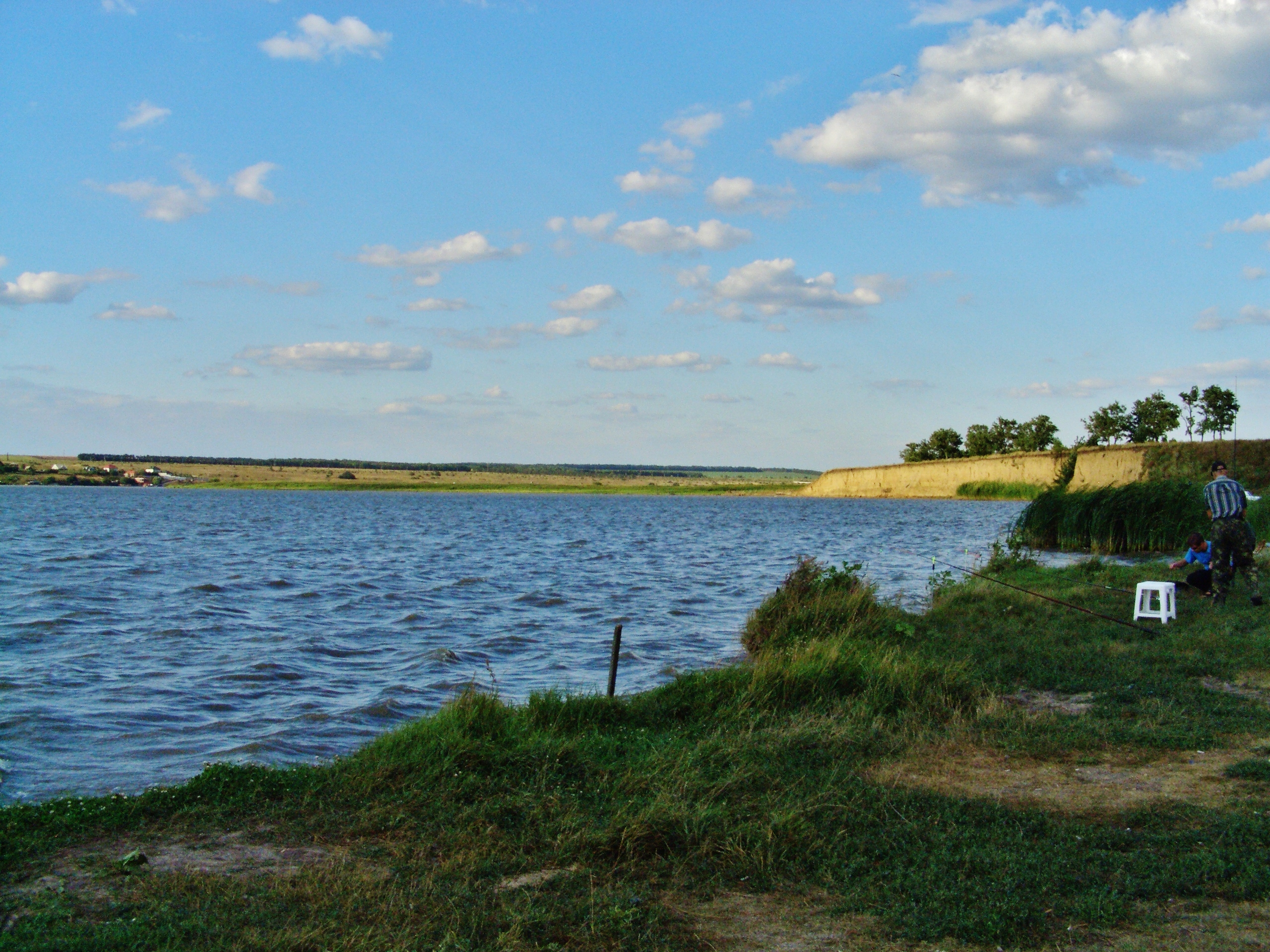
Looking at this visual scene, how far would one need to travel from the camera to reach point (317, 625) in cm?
1842

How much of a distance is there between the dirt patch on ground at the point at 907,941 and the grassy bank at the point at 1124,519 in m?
21.8

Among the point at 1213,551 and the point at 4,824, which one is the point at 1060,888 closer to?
the point at 4,824

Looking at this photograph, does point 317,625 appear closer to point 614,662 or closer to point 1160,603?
point 614,662

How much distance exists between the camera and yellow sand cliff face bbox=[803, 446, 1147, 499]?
5725 centimetres

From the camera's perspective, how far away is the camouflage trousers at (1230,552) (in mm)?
15250

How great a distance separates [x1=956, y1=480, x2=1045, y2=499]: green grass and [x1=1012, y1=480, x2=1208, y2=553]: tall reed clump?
56963 millimetres

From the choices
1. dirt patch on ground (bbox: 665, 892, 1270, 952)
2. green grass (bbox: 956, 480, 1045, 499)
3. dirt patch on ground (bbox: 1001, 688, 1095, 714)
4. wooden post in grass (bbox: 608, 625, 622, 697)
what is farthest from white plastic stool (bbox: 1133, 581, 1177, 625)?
green grass (bbox: 956, 480, 1045, 499)

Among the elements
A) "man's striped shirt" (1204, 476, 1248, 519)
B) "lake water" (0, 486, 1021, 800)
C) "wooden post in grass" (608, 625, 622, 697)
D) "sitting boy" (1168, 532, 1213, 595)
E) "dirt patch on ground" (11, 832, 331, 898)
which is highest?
"man's striped shirt" (1204, 476, 1248, 519)

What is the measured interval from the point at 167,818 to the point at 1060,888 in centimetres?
589

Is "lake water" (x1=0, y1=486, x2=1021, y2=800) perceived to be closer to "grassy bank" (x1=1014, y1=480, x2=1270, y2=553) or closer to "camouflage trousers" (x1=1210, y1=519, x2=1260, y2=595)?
"grassy bank" (x1=1014, y1=480, x2=1270, y2=553)

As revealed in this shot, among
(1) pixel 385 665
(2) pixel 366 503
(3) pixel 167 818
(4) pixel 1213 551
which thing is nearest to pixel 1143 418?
(2) pixel 366 503

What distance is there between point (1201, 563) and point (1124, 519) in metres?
11.4

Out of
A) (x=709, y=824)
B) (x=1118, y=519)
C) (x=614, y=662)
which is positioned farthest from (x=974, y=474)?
(x=709, y=824)

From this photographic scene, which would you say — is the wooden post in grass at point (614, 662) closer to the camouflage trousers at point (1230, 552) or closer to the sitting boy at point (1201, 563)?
the camouflage trousers at point (1230, 552)
